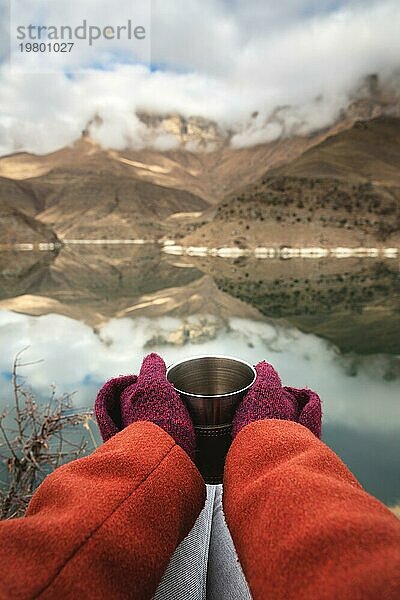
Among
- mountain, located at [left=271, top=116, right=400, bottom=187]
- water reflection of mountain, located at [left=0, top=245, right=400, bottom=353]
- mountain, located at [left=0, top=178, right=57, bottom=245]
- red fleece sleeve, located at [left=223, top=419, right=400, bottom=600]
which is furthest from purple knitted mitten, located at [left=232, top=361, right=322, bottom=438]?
mountain, located at [left=271, top=116, right=400, bottom=187]

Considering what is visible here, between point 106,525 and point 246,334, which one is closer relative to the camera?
point 106,525

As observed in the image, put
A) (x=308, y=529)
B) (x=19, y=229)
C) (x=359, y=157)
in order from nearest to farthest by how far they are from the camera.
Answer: (x=308, y=529)
(x=19, y=229)
(x=359, y=157)

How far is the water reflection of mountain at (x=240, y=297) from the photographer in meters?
13.1

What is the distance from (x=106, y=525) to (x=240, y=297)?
17.5 meters

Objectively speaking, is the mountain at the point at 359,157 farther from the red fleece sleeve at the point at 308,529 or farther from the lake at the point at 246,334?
the red fleece sleeve at the point at 308,529

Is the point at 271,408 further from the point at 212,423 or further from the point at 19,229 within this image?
the point at 19,229

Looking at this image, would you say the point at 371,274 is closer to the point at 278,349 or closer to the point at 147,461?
the point at 278,349

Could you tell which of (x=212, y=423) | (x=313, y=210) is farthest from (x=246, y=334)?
(x=313, y=210)

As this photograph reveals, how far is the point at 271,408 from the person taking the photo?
881mm

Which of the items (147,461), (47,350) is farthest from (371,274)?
(147,461)

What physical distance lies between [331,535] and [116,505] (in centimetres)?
26

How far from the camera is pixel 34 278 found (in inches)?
988

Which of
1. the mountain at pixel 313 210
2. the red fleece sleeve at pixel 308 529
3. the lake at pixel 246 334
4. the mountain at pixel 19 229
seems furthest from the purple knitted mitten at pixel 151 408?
the mountain at pixel 19 229

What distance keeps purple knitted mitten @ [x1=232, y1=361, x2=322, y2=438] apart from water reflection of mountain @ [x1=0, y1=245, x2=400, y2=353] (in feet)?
31.5
